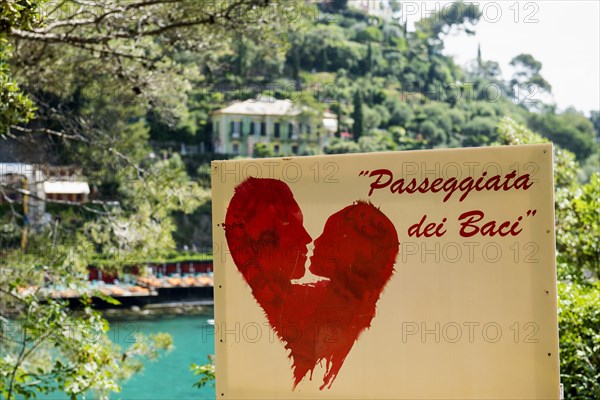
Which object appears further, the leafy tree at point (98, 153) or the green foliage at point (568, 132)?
the green foliage at point (568, 132)

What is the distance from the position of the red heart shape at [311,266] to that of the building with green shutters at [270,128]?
3350 cm

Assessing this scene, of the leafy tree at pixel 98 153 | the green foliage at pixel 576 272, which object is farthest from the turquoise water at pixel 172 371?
the green foliage at pixel 576 272

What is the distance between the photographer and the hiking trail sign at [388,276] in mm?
1664

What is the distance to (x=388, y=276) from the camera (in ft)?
5.76

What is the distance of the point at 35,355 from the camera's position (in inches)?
320

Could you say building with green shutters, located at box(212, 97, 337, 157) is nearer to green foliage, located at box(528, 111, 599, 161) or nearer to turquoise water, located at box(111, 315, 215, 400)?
turquoise water, located at box(111, 315, 215, 400)

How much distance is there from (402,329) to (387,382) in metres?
0.12

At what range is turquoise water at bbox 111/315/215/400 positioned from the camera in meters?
17.5

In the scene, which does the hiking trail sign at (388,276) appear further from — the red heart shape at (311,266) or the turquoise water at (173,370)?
the turquoise water at (173,370)

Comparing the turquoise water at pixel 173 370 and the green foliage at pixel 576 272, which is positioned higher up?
the green foliage at pixel 576 272

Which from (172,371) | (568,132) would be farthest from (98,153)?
(568,132)

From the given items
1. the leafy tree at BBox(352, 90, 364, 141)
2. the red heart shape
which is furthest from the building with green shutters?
the red heart shape

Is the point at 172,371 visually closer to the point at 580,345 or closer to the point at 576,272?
the point at 576,272

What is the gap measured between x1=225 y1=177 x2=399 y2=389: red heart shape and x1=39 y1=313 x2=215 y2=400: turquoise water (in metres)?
12.5
